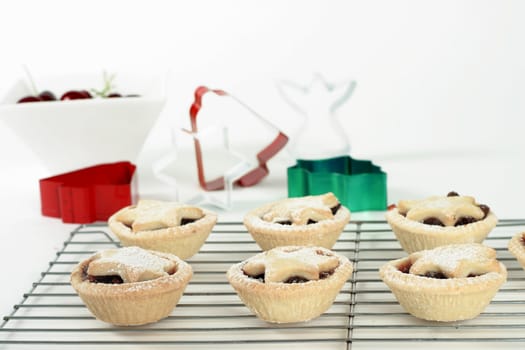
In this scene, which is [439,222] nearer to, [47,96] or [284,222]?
[284,222]

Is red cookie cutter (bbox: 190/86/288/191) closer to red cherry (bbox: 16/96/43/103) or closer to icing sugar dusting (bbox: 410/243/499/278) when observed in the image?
red cherry (bbox: 16/96/43/103)

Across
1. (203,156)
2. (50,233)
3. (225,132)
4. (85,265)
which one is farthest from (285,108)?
(85,265)

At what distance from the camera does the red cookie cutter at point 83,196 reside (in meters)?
4.37

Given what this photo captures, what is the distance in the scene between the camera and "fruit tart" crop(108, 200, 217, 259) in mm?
3828

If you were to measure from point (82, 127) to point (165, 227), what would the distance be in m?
0.82

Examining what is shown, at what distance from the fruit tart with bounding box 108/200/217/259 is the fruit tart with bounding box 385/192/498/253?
2.16 ft

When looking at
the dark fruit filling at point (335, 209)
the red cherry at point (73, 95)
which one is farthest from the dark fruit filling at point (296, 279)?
the red cherry at point (73, 95)

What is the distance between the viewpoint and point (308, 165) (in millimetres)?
4582

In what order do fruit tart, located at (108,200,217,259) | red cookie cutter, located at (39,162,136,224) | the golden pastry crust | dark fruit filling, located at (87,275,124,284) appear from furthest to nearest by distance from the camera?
red cookie cutter, located at (39,162,136,224), fruit tart, located at (108,200,217,259), the golden pastry crust, dark fruit filling, located at (87,275,124,284)

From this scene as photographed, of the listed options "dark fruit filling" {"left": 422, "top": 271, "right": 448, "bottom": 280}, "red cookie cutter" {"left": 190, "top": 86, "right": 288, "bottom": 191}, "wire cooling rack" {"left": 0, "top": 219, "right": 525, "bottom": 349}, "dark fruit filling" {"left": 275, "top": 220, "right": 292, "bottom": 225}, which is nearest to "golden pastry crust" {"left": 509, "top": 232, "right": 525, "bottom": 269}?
"wire cooling rack" {"left": 0, "top": 219, "right": 525, "bottom": 349}

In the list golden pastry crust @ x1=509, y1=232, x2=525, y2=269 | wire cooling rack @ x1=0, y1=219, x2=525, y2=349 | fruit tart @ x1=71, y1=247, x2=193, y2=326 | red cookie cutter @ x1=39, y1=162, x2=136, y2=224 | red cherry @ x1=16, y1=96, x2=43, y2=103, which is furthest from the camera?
red cherry @ x1=16, y1=96, x2=43, y2=103

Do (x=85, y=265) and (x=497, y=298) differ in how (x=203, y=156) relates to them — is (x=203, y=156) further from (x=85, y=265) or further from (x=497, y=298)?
(x=497, y=298)

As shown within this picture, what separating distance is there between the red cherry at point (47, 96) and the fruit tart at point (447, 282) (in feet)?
6.42

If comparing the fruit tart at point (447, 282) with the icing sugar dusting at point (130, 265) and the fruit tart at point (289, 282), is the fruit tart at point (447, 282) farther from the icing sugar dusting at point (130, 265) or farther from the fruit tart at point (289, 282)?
the icing sugar dusting at point (130, 265)
